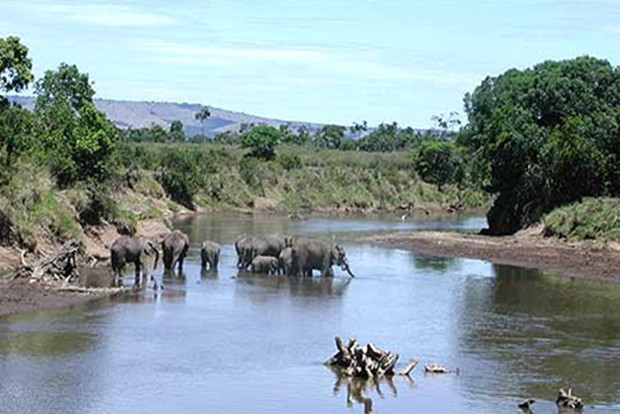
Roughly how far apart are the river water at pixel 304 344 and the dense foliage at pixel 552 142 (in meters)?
14.6

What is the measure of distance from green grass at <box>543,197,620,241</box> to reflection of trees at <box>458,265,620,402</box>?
8.46 m

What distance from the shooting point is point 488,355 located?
94.9ft

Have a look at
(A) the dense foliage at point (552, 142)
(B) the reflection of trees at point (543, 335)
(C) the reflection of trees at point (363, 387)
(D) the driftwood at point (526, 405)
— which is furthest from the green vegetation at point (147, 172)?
(D) the driftwood at point (526, 405)

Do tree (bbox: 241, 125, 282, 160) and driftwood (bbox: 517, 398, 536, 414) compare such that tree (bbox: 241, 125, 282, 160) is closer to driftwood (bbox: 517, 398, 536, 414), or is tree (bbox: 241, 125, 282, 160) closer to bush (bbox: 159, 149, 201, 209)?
bush (bbox: 159, 149, 201, 209)

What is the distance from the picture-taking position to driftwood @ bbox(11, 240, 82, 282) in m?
35.2

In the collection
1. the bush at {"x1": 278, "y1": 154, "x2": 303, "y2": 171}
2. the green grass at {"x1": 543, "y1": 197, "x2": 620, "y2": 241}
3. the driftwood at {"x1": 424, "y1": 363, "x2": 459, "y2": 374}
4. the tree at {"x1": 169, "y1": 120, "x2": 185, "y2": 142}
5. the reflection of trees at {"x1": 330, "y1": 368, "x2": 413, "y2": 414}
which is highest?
the tree at {"x1": 169, "y1": 120, "x2": 185, "y2": 142}

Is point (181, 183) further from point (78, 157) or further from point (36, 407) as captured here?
point (36, 407)

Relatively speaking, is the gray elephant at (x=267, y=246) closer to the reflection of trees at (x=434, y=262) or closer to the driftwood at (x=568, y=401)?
the reflection of trees at (x=434, y=262)

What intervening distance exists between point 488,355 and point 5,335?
439 inches

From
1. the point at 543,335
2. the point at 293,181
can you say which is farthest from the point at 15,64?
the point at 293,181

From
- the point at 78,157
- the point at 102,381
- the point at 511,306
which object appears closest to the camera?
the point at 102,381

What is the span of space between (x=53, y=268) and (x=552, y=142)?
3081cm

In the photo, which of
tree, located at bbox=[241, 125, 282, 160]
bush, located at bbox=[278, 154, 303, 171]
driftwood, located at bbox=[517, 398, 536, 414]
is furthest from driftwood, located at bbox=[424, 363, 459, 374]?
tree, located at bbox=[241, 125, 282, 160]

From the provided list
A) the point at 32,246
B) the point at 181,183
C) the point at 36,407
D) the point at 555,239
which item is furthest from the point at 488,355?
the point at 181,183
